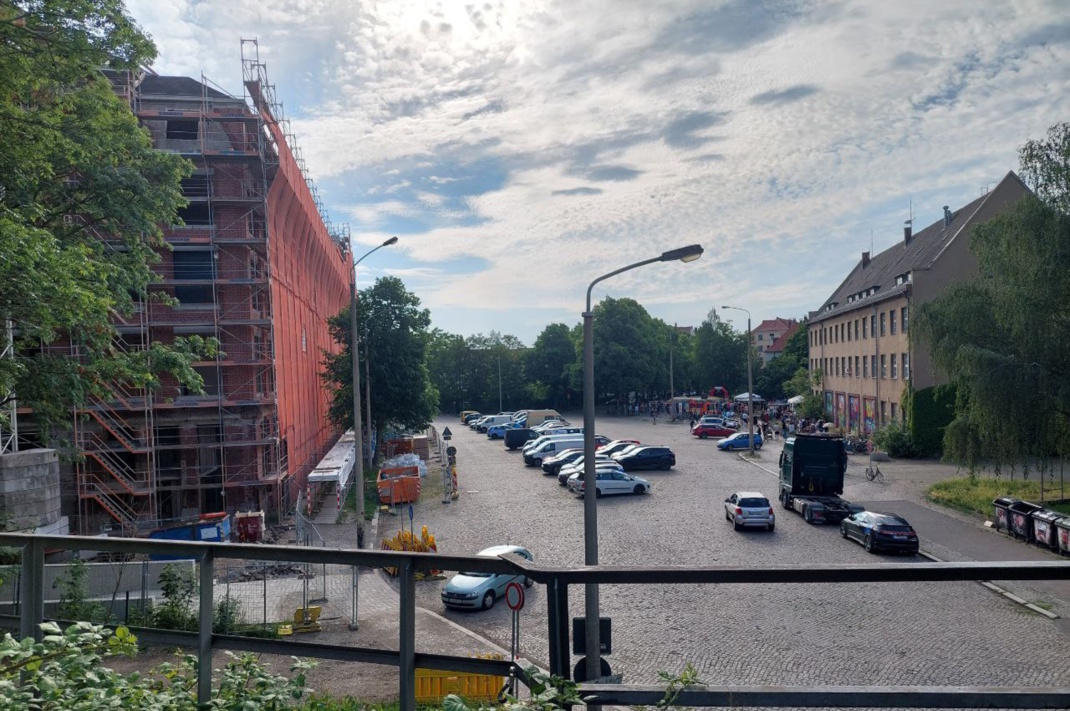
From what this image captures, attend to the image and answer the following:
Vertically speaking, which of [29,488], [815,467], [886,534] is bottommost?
[886,534]

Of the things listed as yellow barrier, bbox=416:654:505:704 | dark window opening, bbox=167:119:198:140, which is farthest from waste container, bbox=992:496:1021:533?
dark window opening, bbox=167:119:198:140

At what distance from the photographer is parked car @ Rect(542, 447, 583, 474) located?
41822mm

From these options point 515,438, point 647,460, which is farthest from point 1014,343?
point 515,438

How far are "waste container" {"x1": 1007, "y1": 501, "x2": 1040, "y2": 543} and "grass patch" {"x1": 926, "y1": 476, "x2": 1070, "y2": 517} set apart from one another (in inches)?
140

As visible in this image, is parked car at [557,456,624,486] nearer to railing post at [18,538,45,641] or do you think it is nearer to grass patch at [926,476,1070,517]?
grass patch at [926,476,1070,517]

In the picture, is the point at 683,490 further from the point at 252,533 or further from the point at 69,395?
the point at 69,395

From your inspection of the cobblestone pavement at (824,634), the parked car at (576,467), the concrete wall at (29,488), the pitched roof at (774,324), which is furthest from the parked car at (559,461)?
the pitched roof at (774,324)

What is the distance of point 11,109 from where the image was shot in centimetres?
1267

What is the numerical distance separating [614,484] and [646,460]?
7633 mm

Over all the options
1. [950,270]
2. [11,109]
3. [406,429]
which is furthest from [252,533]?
[950,270]

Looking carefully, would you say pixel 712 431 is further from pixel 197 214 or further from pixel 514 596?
pixel 514 596

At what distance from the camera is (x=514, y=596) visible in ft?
11.5

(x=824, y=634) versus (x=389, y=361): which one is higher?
(x=389, y=361)

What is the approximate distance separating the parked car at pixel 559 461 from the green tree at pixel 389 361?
8.40 m
